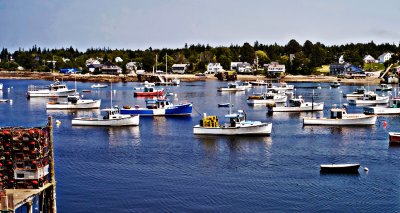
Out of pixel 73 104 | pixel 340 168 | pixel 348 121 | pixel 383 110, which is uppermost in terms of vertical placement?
pixel 73 104

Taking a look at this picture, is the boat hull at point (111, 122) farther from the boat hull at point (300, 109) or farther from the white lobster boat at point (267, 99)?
the white lobster boat at point (267, 99)

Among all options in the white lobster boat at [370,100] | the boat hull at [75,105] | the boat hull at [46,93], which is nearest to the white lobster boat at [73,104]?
the boat hull at [75,105]

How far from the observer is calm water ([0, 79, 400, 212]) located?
40.3 meters

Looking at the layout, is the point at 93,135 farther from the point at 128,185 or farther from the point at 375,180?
the point at 375,180

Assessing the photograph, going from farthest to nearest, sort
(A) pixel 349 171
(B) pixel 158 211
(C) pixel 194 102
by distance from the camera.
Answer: (C) pixel 194 102 → (A) pixel 349 171 → (B) pixel 158 211

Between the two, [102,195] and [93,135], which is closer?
[102,195]

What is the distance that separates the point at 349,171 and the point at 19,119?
174 ft

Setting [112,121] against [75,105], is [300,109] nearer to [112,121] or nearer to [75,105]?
[112,121]

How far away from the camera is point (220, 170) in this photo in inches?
1965

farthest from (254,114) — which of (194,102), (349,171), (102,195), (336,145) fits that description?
(102,195)

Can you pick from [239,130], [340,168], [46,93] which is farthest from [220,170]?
[46,93]

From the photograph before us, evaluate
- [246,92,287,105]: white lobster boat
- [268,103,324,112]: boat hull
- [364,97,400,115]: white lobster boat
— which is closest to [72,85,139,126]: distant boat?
[268,103,324,112]: boat hull

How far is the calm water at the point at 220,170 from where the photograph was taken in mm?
40312

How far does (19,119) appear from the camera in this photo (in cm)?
8606
